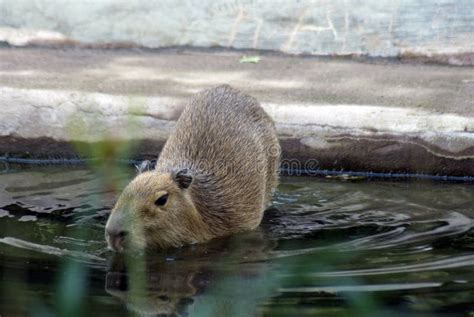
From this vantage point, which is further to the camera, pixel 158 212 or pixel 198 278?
pixel 158 212

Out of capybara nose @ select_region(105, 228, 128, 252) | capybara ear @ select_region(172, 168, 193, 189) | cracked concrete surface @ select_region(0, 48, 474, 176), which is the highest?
cracked concrete surface @ select_region(0, 48, 474, 176)

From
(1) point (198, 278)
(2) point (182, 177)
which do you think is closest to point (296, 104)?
(2) point (182, 177)

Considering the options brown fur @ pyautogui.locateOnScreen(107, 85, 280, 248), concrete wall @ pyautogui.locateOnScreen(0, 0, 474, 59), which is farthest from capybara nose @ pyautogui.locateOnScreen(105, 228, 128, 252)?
concrete wall @ pyautogui.locateOnScreen(0, 0, 474, 59)

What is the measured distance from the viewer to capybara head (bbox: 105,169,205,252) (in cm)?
455

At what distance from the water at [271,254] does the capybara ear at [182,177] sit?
330mm

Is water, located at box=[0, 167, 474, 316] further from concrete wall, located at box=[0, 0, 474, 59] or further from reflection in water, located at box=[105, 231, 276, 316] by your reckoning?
concrete wall, located at box=[0, 0, 474, 59]

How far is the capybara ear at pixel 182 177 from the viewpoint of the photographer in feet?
Answer: 15.8

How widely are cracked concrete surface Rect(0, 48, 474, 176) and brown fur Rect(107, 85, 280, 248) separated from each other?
0.37 meters

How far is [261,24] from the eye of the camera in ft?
26.0

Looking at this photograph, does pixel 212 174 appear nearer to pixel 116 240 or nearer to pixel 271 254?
pixel 271 254

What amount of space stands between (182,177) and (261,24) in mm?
3349

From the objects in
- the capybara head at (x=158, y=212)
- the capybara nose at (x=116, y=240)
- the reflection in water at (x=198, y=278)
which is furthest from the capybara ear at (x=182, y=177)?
the capybara nose at (x=116, y=240)

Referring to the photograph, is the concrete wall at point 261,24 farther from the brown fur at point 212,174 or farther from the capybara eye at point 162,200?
the capybara eye at point 162,200

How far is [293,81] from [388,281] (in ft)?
9.89
